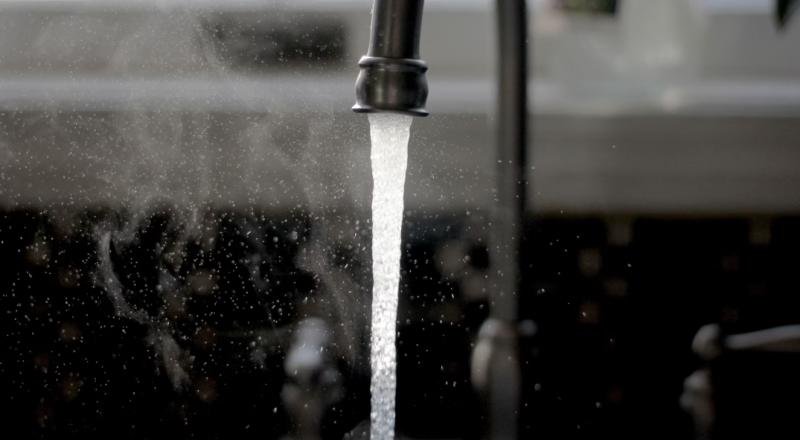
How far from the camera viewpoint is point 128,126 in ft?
1.42

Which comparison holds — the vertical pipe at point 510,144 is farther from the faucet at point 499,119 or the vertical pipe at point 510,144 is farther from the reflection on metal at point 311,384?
the reflection on metal at point 311,384

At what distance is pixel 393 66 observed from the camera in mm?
278

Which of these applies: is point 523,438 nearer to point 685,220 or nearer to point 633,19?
point 685,220

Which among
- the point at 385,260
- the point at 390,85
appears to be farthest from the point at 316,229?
the point at 390,85

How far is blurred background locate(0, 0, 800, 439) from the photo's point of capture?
43cm

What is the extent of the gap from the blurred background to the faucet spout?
0.46 feet

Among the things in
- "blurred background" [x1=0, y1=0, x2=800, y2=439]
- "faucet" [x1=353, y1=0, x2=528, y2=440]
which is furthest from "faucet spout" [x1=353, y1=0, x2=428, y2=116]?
"blurred background" [x1=0, y1=0, x2=800, y2=439]

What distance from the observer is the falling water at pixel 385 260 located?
1.34 feet

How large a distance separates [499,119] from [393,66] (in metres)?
0.09

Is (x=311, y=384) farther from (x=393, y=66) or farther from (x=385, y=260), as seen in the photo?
(x=393, y=66)

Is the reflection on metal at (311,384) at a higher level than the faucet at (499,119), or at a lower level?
lower

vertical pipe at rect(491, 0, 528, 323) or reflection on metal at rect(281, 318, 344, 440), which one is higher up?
vertical pipe at rect(491, 0, 528, 323)

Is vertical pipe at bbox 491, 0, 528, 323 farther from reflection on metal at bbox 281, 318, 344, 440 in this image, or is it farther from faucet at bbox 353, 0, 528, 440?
reflection on metal at bbox 281, 318, 344, 440

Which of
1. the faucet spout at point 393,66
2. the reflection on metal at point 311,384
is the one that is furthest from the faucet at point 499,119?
the reflection on metal at point 311,384
